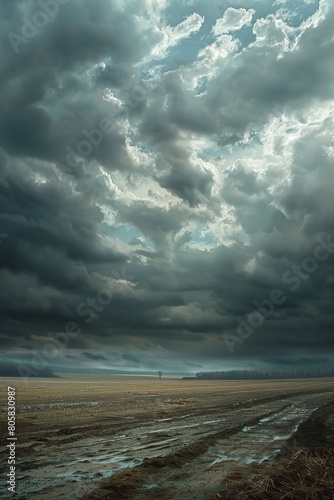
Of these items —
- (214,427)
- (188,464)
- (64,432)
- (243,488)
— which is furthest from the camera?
(214,427)

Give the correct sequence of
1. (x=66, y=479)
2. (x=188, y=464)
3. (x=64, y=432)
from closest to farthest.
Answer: (x=66, y=479) < (x=188, y=464) < (x=64, y=432)

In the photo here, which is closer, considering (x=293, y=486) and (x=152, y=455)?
(x=293, y=486)

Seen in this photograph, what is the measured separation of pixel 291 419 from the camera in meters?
29.6

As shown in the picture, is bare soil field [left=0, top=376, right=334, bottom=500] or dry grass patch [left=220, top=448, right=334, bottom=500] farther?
bare soil field [left=0, top=376, right=334, bottom=500]

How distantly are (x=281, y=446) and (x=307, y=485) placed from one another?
347 inches

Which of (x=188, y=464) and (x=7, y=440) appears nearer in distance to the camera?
(x=188, y=464)

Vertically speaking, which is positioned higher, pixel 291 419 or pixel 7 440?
pixel 7 440

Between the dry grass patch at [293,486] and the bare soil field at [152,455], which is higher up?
the dry grass patch at [293,486]

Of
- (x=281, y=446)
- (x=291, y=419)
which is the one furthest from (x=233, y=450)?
(x=291, y=419)

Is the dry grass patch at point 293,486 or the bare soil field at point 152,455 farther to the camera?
the bare soil field at point 152,455

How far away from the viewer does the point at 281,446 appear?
17.5 metres

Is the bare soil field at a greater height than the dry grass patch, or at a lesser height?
lesser

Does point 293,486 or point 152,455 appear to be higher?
point 293,486

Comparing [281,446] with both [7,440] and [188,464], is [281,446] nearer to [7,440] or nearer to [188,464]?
[188,464]
